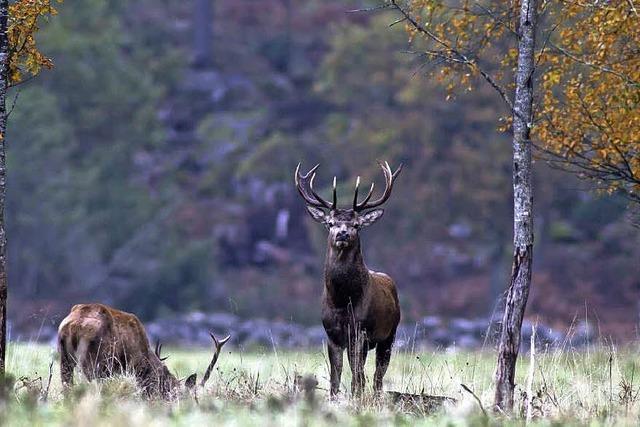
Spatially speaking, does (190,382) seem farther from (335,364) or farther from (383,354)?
(383,354)

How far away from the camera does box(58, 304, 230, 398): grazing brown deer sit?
1168cm

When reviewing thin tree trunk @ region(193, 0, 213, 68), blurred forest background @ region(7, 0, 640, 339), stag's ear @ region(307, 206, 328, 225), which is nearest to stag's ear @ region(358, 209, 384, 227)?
stag's ear @ region(307, 206, 328, 225)

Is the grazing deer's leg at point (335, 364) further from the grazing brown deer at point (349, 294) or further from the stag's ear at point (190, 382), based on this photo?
the stag's ear at point (190, 382)

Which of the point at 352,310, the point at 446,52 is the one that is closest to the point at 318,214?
the point at 352,310

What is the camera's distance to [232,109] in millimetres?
47281

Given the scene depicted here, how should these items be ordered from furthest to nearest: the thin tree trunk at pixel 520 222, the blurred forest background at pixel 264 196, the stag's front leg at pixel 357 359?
the blurred forest background at pixel 264 196 → the stag's front leg at pixel 357 359 → the thin tree trunk at pixel 520 222

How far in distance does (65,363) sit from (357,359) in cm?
251

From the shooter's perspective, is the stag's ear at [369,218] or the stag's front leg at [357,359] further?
the stag's ear at [369,218]

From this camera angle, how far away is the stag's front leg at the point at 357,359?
11.6 metres

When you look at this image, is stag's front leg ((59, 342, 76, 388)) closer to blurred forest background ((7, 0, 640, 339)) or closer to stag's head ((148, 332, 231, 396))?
stag's head ((148, 332, 231, 396))

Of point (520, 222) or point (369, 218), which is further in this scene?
point (369, 218)

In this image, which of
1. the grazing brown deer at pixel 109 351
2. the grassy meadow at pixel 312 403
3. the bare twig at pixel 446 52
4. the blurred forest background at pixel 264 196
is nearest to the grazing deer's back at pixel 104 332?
the grazing brown deer at pixel 109 351

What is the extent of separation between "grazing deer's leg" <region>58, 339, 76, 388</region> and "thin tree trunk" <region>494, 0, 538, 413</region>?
3644mm

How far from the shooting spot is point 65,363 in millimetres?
11766
